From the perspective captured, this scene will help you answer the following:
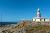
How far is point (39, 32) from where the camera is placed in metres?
33.7

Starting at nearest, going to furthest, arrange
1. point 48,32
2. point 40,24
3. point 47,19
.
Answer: point 48,32
point 40,24
point 47,19

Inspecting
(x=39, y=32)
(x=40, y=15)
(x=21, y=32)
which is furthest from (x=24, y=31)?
(x=40, y=15)

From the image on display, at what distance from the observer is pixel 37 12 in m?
51.0

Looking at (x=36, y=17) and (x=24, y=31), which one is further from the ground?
(x=36, y=17)

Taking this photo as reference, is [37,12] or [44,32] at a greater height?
[37,12]

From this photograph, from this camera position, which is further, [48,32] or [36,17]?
[36,17]

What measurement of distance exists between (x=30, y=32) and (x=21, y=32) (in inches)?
81.7

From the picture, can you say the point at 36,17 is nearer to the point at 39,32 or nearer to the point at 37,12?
the point at 37,12

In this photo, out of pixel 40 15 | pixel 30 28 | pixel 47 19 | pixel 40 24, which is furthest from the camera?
pixel 40 15

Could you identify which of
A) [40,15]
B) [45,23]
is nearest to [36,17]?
[40,15]

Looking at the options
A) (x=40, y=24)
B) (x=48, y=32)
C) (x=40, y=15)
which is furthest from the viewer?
(x=40, y=15)

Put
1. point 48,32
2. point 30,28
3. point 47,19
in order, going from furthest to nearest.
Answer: point 47,19
point 30,28
point 48,32

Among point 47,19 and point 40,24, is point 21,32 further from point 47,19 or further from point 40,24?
point 47,19

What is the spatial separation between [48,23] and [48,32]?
6165 mm
